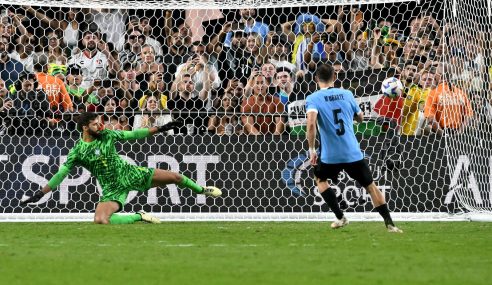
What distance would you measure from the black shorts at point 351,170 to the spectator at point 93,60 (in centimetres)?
518

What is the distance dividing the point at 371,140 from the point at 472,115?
1.47 m

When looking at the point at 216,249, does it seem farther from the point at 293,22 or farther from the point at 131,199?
the point at 293,22

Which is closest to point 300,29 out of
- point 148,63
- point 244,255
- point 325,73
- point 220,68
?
point 220,68

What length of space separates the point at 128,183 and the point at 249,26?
4.04 meters

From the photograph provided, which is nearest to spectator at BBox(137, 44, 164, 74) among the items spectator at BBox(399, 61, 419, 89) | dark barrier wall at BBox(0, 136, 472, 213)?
dark barrier wall at BBox(0, 136, 472, 213)

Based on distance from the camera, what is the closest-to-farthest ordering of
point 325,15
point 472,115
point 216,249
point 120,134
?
point 216,249
point 120,134
point 472,115
point 325,15

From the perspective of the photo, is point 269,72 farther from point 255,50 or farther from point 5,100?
point 5,100

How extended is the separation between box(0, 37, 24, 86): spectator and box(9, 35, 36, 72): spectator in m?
0.08

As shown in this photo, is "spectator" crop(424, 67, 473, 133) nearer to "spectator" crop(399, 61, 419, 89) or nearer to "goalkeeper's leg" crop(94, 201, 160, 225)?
"spectator" crop(399, 61, 419, 89)

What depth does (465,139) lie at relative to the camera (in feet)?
44.1

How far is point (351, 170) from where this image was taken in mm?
10664

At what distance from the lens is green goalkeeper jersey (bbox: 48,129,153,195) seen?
488 inches

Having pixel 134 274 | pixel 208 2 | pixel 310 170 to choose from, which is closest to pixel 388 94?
pixel 310 170

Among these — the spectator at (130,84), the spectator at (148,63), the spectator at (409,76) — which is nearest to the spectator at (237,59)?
the spectator at (148,63)
